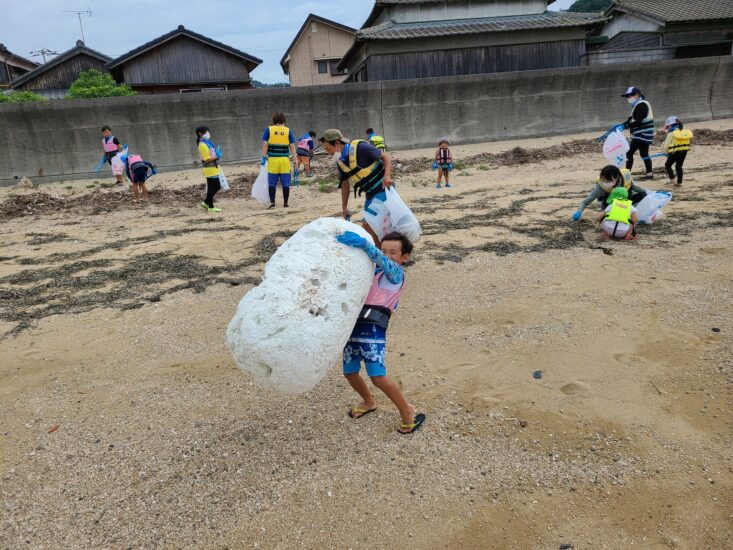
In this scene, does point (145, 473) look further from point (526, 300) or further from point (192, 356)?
point (526, 300)

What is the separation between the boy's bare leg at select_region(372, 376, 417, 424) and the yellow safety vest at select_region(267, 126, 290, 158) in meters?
7.61

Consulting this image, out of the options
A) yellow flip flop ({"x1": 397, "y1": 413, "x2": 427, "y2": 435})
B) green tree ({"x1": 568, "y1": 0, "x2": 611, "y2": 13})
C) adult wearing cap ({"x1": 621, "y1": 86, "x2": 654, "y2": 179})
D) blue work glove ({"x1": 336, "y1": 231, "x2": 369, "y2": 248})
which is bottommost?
yellow flip flop ({"x1": 397, "y1": 413, "x2": 427, "y2": 435})

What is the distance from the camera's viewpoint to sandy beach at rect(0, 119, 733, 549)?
2631mm

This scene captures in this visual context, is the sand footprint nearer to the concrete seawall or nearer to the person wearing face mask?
the person wearing face mask

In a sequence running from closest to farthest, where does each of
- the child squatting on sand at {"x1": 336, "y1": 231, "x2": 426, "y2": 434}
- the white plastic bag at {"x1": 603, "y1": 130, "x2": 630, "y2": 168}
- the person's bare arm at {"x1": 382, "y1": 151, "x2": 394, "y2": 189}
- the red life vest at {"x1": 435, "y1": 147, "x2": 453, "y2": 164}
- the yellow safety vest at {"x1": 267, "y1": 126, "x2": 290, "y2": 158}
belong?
the child squatting on sand at {"x1": 336, "y1": 231, "x2": 426, "y2": 434}, the person's bare arm at {"x1": 382, "y1": 151, "x2": 394, "y2": 189}, the white plastic bag at {"x1": 603, "y1": 130, "x2": 630, "y2": 168}, the yellow safety vest at {"x1": 267, "y1": 126, "x2": 290, "y2": 158}, the red life vest at {"x1": 435, "y1": 147, "x2": 453, "y2": 164}

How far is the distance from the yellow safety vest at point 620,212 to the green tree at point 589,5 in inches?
2095

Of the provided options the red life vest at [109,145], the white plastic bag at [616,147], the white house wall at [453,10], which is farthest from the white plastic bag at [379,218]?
the white house wall at [453,10]

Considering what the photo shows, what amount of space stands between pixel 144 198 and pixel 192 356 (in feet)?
27.3

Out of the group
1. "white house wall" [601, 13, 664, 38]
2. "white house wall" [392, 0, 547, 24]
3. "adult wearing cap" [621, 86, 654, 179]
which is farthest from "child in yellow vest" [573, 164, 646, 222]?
"white house wall" [601, 13, 664, 38]

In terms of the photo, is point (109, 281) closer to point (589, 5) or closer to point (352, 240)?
point (352, 240)

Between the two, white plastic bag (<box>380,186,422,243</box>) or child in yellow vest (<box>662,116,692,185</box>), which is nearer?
white plastic bag (<box>380,186,422,243</box>)

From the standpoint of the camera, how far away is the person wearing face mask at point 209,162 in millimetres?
9719

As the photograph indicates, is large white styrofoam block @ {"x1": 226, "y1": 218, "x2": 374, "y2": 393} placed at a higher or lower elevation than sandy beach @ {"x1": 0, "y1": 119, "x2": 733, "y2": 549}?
higher

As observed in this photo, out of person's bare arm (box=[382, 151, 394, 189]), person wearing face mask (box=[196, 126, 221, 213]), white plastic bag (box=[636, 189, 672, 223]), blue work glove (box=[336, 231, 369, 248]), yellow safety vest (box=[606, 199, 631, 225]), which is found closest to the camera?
blue work glove (box=[336, 231, 369, 248])
